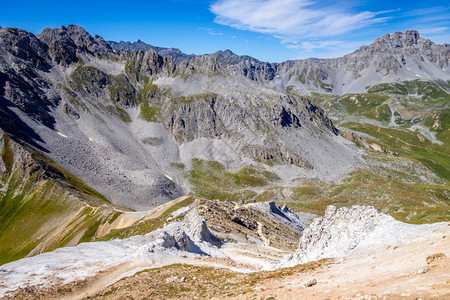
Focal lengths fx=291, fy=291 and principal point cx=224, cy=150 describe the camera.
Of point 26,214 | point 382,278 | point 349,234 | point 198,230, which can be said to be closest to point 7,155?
point 26,214

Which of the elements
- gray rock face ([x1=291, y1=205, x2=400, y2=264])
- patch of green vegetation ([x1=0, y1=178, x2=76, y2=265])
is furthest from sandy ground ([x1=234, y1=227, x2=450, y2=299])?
patch of green vegetation ([x1=0, y1=178, x2=76, y2=265])

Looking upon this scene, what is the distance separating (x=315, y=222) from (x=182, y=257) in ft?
62.3

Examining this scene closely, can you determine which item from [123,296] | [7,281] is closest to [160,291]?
[123,296]

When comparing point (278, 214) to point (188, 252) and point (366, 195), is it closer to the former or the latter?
point (188, 252)

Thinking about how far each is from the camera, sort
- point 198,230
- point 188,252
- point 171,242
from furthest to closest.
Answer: point 198,230 < point 188,252 < point 171,242

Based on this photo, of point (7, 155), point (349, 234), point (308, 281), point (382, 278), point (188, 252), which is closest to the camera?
point (382, 278)

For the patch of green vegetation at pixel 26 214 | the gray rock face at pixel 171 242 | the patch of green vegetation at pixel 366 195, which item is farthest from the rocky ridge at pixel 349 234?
the patch of green vegetation at pixel 366 195

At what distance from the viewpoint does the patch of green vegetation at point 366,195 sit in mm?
145125

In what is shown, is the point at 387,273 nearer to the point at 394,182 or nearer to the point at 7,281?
the point at 7,281

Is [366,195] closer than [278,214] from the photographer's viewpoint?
No

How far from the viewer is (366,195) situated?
161 m

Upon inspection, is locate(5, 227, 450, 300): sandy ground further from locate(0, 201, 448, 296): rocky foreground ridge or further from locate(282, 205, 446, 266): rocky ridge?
locate(282, 205, 446, 266): rocky ridge

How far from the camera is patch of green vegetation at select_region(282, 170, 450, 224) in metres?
145

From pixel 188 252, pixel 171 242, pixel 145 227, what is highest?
pixel 171 242
